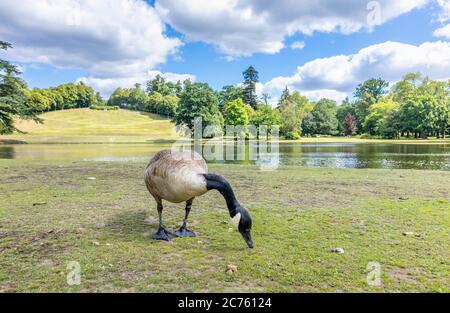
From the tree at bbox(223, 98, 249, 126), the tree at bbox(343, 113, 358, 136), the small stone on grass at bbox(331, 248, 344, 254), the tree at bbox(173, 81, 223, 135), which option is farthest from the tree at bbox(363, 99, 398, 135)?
the small stone on grass at bbox(331, 248, 344, 254)

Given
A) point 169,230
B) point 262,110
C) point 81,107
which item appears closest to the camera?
point 169,230

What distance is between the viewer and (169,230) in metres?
7.46

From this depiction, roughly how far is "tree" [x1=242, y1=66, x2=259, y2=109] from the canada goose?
129517 mm

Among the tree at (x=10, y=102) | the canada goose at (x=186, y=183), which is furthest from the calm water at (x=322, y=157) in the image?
the canada goose at (x=186, y=183)

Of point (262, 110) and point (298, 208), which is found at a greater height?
point (262, 110)

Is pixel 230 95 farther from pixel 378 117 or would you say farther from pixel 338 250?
pixel 338 250

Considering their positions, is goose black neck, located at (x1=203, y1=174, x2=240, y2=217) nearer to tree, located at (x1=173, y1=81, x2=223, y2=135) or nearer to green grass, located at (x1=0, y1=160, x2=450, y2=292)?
green grass, located at (x1=0, y1=160, x2=450, y2=292)

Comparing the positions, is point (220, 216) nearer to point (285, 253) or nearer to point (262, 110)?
point (285, 253)

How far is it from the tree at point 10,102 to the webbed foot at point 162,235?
31834 mm

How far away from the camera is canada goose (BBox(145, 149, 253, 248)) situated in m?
5.75

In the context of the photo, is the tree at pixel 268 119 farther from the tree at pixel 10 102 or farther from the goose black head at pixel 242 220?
the goose black head at pixel 242 220

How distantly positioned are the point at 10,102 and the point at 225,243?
114 ft

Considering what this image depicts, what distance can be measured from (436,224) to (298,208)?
137 inches

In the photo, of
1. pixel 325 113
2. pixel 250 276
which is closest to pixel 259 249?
pixel 250 276
